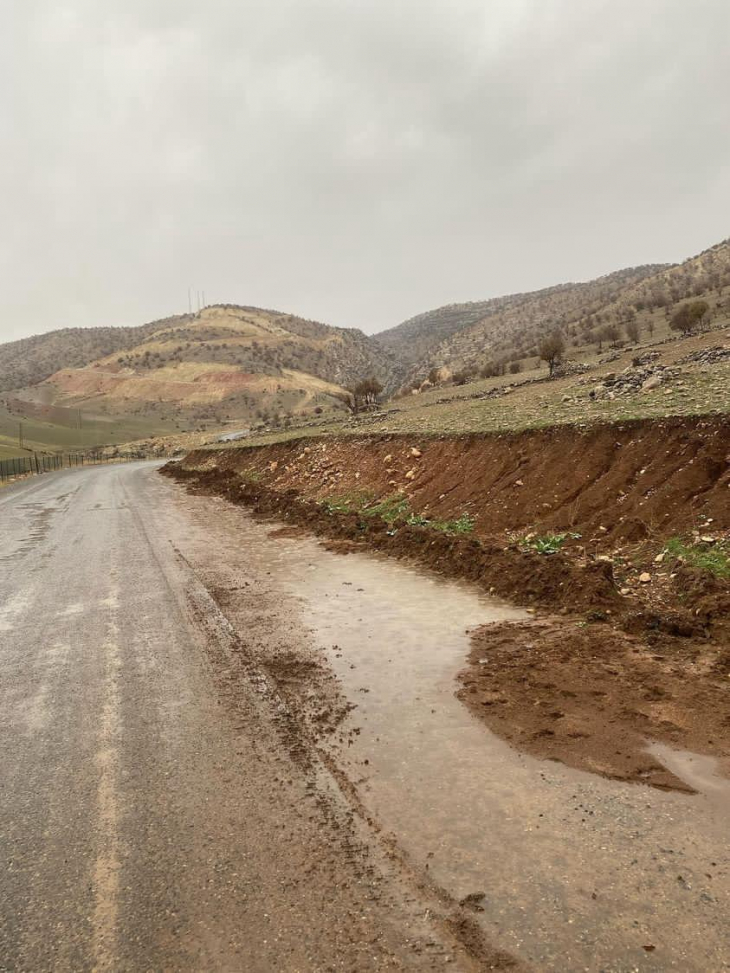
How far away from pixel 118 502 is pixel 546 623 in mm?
21643

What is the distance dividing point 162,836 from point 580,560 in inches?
297

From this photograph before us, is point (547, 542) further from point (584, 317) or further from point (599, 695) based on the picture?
point (584, 317)

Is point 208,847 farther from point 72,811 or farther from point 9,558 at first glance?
point 9,558

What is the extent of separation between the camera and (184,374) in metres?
151

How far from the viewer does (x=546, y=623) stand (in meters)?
7.89

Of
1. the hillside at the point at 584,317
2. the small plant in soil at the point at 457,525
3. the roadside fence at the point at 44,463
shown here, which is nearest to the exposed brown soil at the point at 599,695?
the small plant in soil at the point at 457,525

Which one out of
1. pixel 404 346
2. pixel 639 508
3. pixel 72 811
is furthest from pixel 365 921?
pixel 404 346

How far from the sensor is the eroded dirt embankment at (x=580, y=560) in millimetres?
5348

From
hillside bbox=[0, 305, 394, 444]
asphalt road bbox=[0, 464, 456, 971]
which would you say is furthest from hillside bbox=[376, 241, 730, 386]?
asphalt road bbox=[0, 464, 456, 971]

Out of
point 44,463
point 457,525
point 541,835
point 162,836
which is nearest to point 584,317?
point 44,463

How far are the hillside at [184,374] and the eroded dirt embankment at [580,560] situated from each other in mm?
89430

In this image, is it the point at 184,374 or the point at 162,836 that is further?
the point at 184,374

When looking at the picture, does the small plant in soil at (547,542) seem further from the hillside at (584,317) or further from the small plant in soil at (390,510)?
the hillside at (584,317)

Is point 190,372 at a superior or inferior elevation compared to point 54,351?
inferior
